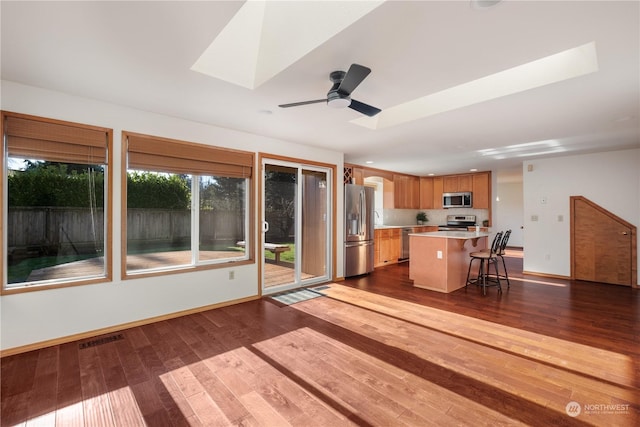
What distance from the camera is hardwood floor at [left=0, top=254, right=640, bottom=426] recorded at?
5.98ft

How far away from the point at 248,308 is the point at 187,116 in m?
2.54

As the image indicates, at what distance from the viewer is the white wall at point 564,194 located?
5.07m

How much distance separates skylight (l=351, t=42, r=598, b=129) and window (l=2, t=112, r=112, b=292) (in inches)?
119

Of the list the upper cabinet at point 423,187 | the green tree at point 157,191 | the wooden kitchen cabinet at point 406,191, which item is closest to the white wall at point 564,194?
the upper cabinet at point 423,187

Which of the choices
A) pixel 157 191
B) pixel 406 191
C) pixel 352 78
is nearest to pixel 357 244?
pixel 406 191

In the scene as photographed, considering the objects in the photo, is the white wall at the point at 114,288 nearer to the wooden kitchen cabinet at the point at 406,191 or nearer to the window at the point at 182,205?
the window at the point at 182,205

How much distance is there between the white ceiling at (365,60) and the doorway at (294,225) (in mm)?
1024

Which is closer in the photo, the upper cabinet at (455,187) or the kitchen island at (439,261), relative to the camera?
the kitchen island at (439,261)

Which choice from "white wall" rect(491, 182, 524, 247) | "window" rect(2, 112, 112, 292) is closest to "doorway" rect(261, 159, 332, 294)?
"window" rect(2, 112, 112, 292)

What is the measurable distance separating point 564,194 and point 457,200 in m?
2.48

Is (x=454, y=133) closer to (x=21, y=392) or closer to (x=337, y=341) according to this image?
(x=337, y=341)

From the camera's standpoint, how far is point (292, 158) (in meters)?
4.71

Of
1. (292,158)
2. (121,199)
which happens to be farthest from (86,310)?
(292,158)

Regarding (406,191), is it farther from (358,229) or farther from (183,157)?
(183,157)
